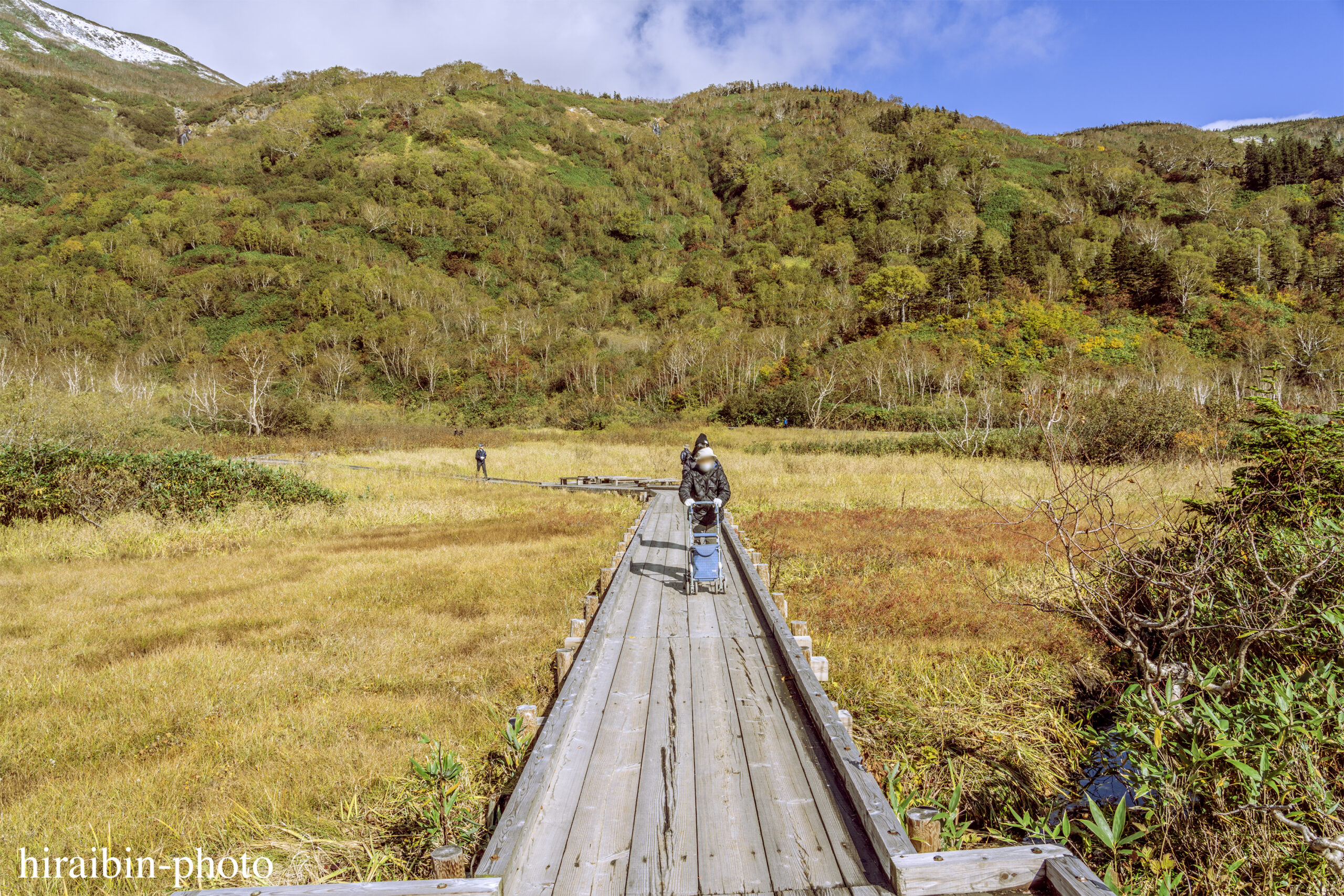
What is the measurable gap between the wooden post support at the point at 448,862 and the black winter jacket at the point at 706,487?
16.1 feet

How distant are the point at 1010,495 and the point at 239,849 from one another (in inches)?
760

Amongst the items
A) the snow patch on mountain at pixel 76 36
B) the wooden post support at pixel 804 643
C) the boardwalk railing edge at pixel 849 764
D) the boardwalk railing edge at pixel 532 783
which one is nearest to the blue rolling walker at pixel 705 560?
the boardwalk railing edge at pixel 849 764

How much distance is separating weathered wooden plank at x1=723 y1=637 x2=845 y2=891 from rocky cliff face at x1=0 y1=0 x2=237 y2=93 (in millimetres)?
197052

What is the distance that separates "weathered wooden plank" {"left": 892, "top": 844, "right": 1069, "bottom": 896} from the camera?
2.34 m

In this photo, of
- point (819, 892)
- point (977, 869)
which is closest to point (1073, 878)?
point (977, 869)

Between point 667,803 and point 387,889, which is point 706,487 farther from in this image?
point 387,889

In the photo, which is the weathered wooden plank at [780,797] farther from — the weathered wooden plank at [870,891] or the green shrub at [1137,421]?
the green shrub at [1137,421]

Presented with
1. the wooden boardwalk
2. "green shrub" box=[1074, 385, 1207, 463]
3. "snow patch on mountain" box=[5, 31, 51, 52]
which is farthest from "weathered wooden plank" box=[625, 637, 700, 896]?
"snow patch on mountain" box=[5, 31, 51, 52]

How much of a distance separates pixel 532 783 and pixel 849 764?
71.6 inches

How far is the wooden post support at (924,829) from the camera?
259 centimetres

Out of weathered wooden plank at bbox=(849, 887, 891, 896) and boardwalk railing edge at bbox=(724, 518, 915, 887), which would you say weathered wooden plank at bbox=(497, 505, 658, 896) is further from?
boardwalk railing edge at bbox=(724, 518, 915, 887)

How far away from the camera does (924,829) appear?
2.61 meters

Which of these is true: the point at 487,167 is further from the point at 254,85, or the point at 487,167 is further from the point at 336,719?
→ the point at 336,719

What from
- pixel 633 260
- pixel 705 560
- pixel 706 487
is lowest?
pixel 705 560
